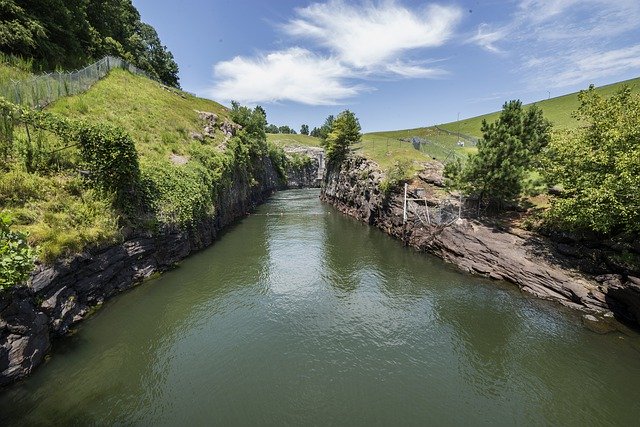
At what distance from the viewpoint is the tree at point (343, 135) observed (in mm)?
71000

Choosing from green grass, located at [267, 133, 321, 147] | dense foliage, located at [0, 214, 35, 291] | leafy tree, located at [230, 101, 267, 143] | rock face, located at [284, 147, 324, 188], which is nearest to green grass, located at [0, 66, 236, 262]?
dense foliage, located at [0, 214, 35, 291]

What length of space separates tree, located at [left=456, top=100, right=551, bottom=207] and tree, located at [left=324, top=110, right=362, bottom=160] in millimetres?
39834

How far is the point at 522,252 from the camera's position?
94.0 feet

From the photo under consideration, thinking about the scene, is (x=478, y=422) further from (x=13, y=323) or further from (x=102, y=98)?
(x=102, y=98)

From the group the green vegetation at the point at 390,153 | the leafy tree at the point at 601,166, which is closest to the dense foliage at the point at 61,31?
the green vegetation at the point at 390,153

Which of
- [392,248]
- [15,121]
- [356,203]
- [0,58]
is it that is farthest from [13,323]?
[356,203]

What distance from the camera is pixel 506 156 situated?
31594mm

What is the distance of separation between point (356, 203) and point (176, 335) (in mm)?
45959

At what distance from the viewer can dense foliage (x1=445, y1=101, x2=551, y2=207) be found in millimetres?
31141

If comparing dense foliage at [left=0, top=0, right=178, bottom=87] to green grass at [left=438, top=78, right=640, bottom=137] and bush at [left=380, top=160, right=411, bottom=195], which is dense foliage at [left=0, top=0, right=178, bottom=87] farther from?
green grass at [left=438, top=78, right=640, bottom=137]

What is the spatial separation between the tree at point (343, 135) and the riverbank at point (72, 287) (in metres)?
42.0

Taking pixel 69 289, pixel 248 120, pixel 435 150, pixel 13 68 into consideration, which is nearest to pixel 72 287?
pixel 69 289

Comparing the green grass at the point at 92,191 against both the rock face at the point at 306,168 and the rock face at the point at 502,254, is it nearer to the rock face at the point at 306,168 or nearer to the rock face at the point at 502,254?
the rock face at the point at 502,254

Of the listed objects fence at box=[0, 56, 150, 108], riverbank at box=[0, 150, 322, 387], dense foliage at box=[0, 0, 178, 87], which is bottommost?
riverbank at box=[0, 150, 322, 387]
